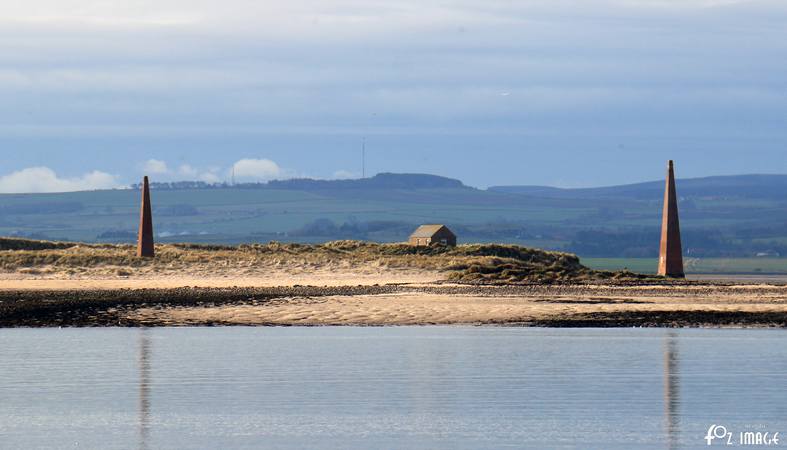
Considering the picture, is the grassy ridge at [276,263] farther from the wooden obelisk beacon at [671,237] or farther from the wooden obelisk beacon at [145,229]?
the wooden obelisk beacon at [671,237]

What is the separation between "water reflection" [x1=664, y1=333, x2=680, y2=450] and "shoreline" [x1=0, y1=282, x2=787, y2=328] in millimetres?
4574

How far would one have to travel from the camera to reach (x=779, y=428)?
71.4ft

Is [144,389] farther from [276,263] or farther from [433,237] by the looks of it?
[433,237]

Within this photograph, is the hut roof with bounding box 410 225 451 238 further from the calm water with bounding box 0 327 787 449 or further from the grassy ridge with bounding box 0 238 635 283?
the calm water with bounding box 0 327 787 449

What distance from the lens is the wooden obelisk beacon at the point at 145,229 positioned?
6178 cm

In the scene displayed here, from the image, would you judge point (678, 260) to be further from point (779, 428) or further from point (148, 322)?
point (779, 428)

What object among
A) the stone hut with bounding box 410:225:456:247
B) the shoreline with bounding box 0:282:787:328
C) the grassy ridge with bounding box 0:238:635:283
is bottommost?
the shoreline with bounding box 0:282:787:328

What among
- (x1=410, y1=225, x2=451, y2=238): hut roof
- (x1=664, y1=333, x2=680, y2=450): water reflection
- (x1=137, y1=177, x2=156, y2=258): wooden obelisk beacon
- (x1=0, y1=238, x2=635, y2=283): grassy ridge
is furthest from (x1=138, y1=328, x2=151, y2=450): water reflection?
(x1=410, y1=225, x2=451, y2=238): hut roof

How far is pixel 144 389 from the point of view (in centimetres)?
2695

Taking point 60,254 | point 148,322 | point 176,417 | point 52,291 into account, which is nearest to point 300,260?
point 60,254

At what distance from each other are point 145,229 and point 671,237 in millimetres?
21592

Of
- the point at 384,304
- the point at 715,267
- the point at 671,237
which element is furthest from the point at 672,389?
the point at 715,267

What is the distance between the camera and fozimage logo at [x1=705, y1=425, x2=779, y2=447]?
20531 mm

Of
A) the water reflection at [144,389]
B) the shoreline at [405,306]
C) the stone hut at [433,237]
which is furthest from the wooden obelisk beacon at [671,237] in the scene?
the water reflection at [144,389]
